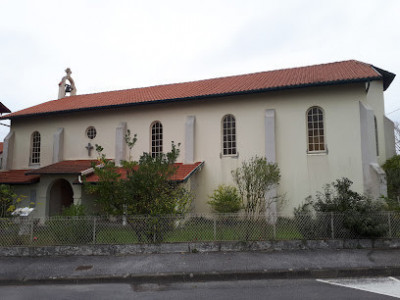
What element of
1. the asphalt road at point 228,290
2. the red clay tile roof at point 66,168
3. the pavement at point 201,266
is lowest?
the asphalt road at point 228,290

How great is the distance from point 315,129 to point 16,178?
17.2 m

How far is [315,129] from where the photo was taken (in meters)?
14.5

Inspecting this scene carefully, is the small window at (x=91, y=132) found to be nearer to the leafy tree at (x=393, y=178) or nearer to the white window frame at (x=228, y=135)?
the white window frame at (x=228, y=135)

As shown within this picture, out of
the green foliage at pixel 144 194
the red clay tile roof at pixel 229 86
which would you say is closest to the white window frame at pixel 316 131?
the red clay tile roof at pixel 229 86

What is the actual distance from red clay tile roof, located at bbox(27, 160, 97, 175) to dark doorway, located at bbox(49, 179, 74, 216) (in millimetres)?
1185

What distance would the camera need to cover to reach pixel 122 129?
17.2 meters

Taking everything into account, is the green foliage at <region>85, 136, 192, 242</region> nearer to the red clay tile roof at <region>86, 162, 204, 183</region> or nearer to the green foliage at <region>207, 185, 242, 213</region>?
the red clay tile roof at <region>86, 162, 204, 183</region>

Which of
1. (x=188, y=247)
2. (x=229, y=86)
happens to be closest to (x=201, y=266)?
(x=188, y=247)

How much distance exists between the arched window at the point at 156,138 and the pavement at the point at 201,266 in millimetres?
8973

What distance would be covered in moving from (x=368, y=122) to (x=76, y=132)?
16.5m

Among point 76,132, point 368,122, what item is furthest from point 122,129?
point 368,122

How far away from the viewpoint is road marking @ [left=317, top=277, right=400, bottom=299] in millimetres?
5910

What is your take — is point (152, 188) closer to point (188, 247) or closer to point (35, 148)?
point (188, 247)

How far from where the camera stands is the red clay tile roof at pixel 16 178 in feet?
54.1
